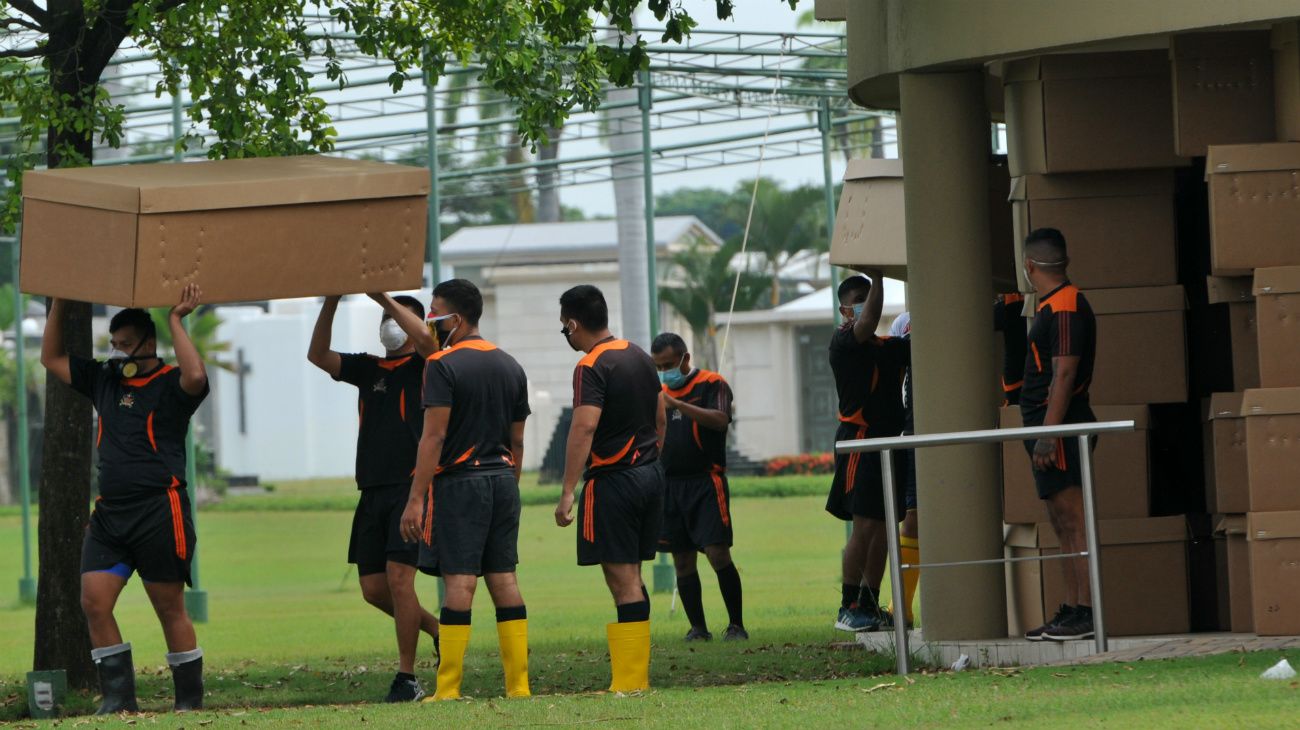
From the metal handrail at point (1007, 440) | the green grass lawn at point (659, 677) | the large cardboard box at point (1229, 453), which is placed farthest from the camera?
the large cardboard box at point (1229, 453)

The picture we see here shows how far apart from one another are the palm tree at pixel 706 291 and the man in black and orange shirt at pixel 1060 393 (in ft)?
142

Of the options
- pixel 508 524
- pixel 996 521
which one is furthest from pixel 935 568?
pixel 508 524

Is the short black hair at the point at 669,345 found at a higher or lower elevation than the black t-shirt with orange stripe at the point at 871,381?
higher

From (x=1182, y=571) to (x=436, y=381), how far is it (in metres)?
3.65

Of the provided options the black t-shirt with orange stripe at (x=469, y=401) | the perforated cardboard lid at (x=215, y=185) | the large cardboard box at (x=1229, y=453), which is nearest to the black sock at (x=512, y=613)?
the black t-shirt with orange stripe at (x=469, y=401)

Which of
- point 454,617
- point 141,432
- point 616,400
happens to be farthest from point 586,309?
point 141,432

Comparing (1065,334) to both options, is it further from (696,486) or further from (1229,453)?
(696,486)

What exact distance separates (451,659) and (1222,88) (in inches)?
167

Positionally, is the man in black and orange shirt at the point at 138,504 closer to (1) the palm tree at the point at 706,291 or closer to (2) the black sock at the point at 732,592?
→ (2) the black sock at the point at 732,592

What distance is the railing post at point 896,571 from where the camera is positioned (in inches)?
339

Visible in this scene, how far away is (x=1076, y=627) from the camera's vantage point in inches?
349

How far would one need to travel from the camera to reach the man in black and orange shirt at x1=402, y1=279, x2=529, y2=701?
846 cm

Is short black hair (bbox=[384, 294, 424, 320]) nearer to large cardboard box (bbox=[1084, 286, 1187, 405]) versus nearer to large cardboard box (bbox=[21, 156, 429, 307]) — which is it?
large cardboard box (bbox=[21, 156, 429, 307])

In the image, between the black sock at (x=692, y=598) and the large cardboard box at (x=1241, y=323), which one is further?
the black sock at (x=692, y=598)
